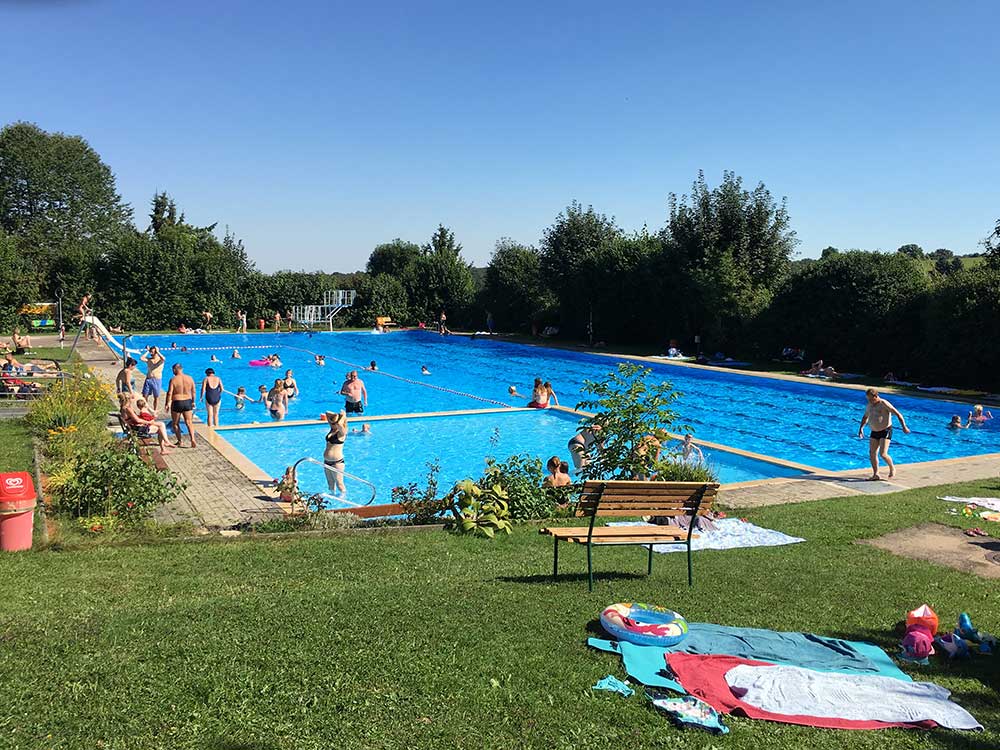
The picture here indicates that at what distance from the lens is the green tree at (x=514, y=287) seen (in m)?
47.6

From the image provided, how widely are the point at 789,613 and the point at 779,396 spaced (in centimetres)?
2115

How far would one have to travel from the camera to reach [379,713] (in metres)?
3.83

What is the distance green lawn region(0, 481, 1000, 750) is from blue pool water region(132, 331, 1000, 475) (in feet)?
32.4

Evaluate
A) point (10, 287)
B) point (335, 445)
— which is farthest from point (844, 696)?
point (10, 287)

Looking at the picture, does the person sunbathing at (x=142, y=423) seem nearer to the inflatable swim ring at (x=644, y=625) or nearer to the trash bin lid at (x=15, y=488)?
the trash bin lid at (x=15, y=488)

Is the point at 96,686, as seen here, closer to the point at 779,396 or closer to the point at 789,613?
the point at 789,613

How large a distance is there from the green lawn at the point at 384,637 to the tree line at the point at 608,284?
71.5 feet

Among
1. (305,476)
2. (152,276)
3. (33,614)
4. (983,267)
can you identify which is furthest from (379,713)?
(152,276)

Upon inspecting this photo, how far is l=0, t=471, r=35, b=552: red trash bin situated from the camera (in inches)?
266

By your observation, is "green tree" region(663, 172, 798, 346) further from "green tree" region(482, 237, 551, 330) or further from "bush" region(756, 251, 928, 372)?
"green tree" region(482, 237, 551, 330)

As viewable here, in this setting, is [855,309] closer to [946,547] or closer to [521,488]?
[946,547]

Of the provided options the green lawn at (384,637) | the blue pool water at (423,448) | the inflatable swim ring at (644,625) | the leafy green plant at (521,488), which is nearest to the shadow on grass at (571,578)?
the green lawn at (384,637)

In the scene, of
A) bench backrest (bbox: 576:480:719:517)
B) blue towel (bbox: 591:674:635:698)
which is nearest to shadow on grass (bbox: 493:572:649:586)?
bench backrest (bbox: 576:480:719:517)

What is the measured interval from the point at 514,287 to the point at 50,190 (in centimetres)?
4338
